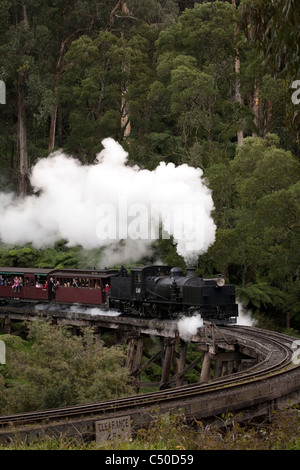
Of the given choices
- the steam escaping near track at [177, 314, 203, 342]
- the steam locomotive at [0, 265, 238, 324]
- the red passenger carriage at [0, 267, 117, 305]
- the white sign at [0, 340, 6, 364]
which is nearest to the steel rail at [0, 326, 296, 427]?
the steam escaping near track at [177, 314, 203, 342]

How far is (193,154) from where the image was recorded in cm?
4138

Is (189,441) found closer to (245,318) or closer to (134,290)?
(134,290)

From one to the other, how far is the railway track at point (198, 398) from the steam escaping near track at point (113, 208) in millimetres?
10639

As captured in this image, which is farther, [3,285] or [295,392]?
[3,285]

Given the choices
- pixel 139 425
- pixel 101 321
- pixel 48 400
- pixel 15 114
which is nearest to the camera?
pixel 139 425

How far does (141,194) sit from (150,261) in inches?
301

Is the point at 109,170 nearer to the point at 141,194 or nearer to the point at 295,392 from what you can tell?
the point at 141,194

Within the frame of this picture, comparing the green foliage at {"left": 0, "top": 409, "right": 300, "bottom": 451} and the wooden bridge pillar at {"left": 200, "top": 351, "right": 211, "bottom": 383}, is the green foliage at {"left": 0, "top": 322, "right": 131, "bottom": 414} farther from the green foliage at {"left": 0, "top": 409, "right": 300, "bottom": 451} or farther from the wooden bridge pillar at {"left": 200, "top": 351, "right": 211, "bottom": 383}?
the green foliage at {"left": 0, "top": 409, "right": 300, "bottom": 451}

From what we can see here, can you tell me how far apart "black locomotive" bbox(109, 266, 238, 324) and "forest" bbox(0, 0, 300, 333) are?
6.19m

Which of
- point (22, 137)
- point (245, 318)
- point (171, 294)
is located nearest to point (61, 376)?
point (171, 294)

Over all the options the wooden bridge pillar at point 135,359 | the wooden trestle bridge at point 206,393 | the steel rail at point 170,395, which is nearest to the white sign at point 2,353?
the wooden bridge pillar at point 135,359

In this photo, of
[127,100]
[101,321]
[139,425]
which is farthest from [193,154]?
[139,425]

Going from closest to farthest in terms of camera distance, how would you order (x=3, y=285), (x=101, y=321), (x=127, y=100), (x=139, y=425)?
(x=139, y=425), (x=101, y=321), (x=3, y=285), (x=127, y=100)

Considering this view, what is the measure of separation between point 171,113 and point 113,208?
13003mm
